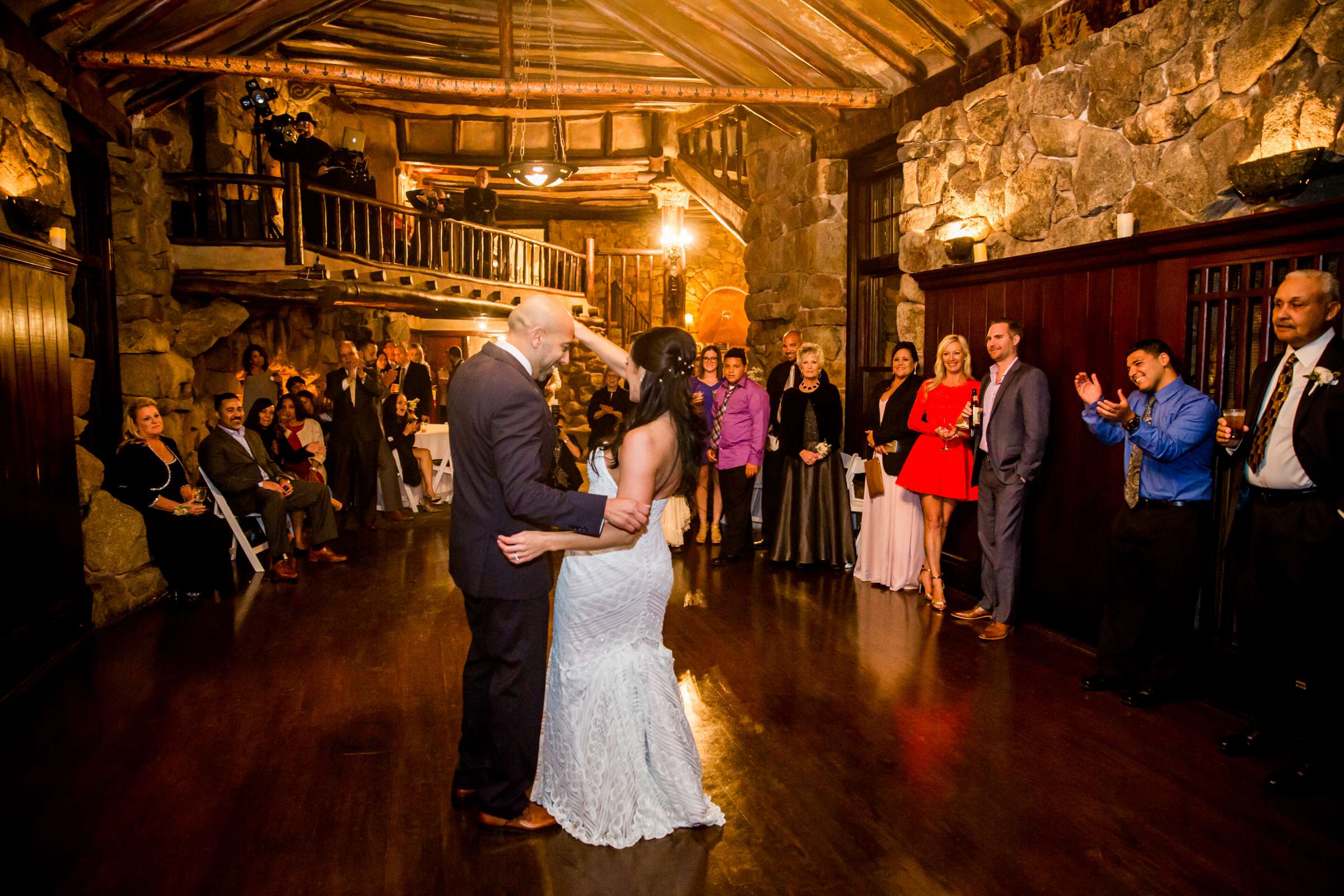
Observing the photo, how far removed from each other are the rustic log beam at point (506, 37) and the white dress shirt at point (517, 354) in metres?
5.66

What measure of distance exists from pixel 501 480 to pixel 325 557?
459 centimetres

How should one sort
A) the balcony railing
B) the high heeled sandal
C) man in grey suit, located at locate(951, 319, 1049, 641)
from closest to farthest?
man in grey suit, located at locate(951, 319, 1049, 641) < the high heeled sandal < the balcony railing

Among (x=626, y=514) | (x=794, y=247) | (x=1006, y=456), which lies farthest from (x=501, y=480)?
(x=794, y=247)

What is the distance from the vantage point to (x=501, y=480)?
242 cm

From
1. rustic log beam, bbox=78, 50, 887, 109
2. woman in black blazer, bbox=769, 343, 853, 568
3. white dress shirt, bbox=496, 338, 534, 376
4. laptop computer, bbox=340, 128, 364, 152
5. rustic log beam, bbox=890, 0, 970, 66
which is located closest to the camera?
white dress shirt, bbox=496, 338, 534, 376

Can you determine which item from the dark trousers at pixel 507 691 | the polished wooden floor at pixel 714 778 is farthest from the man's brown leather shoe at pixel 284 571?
the dark trousers at pixel 507 691

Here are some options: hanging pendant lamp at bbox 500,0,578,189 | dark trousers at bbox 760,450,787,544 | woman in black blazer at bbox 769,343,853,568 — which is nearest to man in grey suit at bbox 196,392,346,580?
dark trousers at bbox 760,450,787,544

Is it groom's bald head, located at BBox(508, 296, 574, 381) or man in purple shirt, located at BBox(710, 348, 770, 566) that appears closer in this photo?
groom's bald head, located at BBox(508, 296, 574, 381)

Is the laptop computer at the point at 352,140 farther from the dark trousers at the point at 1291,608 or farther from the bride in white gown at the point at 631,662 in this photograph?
the dark trousers at the point at 1291,608

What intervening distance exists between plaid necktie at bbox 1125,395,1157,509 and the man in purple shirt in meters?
2.92

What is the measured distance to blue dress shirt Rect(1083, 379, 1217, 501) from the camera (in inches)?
138

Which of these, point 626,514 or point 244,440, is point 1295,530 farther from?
point 244,440

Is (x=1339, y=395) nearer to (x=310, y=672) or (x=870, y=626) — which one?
(x=870, y=626)

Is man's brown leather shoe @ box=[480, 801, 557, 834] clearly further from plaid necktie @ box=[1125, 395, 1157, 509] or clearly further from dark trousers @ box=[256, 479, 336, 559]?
dark trousers @ box=[256, 479, 336, 559]
